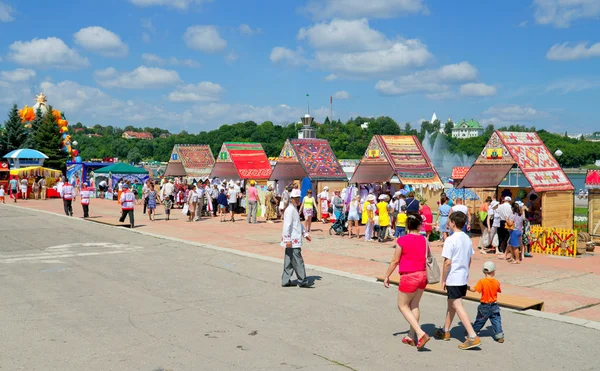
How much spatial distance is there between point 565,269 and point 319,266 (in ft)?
17.9

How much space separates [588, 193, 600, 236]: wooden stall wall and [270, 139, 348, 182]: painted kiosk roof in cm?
936

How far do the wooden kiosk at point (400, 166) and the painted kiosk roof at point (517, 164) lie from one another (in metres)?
3.25

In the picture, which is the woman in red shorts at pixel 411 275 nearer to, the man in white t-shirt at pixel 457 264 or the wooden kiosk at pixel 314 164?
the man in white t-shirt at pixel 457 264

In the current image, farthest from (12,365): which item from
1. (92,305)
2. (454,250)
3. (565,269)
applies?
(565,269)

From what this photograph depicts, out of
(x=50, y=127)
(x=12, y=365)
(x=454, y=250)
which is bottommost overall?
(x=12, y=365)

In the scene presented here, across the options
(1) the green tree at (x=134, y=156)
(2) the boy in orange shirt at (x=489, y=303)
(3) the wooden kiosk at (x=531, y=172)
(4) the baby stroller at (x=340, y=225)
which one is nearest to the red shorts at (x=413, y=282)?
(2) the boy in orange shirt at (x=489, y=303)

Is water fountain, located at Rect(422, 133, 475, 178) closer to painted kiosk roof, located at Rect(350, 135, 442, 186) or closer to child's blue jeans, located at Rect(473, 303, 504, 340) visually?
painted kiosk roof, located at Rect(350, 135, 442, 186)

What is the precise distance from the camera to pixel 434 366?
20.2 feet

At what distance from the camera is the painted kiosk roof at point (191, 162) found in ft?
120

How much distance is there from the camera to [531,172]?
17.5 metres

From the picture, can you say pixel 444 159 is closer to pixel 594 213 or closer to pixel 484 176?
pixel 484 176

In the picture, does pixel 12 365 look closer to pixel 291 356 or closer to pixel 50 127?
pixel 291 356

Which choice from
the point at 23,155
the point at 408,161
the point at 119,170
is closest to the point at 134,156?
the point at 23,155

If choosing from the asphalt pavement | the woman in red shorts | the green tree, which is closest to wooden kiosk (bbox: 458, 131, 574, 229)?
the asphalt pavement
